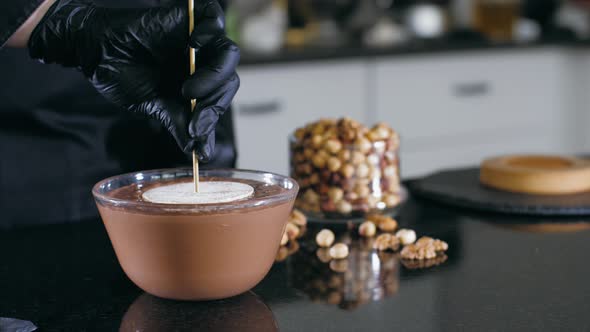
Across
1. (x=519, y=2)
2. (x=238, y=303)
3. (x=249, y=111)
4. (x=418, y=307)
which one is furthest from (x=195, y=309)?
(x=519, y=2)

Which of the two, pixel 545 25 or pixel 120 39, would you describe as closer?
pixel 120 39

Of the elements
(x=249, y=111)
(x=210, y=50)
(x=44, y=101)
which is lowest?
(x=249, y=111)

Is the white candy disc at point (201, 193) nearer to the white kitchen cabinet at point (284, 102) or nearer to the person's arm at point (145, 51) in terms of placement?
the person's arm at point (145, 51)

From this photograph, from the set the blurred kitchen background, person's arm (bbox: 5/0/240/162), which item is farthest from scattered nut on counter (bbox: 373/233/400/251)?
the blurred kitchen background

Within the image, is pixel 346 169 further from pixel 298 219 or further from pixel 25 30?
pixel 25 30

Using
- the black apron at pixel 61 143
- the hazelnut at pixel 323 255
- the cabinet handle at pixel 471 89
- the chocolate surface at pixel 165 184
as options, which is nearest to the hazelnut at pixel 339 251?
the hazelnut at pixel 323 255

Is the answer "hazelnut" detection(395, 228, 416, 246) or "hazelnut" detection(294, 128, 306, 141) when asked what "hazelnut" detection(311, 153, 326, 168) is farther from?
"hazelnut" detection(395, 228, 416, 246)

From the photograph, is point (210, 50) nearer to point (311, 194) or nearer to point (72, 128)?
point (311, 194)
